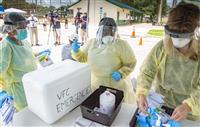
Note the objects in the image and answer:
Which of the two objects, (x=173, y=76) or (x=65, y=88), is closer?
(x=65, y=88)

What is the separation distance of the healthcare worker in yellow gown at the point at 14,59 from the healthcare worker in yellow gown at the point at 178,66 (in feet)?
2.88

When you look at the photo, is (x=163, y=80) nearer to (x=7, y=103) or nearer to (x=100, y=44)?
(x=100, y=44)

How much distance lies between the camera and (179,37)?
866 millimetres

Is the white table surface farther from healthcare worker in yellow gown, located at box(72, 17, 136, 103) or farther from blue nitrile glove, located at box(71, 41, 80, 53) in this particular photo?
blue nitrile glove, located at box(71, 41, 80, 53)

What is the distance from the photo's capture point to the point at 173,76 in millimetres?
949

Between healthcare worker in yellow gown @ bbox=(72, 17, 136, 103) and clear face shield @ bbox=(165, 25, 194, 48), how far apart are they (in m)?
0.43

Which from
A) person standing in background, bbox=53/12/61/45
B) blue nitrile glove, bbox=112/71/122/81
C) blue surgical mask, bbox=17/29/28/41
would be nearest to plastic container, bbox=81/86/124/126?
blue nitrile glove, bbox=112/71/122/81

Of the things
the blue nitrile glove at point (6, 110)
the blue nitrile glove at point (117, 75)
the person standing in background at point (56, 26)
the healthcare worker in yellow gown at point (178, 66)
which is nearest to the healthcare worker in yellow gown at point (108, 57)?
Result: the blue nitrile glove at point (117, 75)

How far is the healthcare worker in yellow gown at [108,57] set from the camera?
1253mm

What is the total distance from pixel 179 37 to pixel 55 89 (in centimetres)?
63

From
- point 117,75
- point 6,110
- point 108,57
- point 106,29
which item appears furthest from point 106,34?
point 6,110

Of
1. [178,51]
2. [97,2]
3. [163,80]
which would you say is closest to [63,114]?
[163,80]

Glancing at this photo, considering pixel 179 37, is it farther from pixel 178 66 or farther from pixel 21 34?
pixel 21 34

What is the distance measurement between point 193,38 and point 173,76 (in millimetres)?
216
